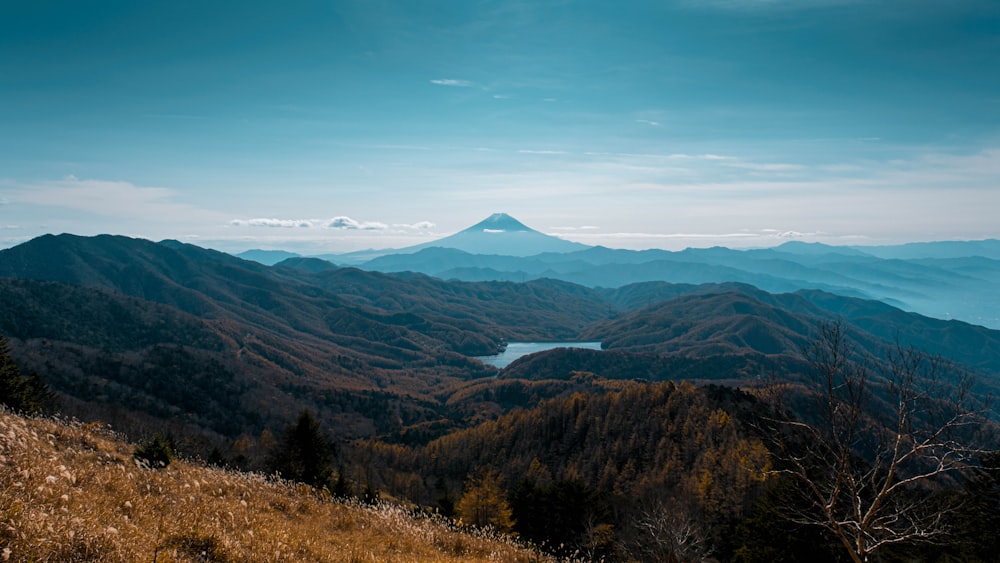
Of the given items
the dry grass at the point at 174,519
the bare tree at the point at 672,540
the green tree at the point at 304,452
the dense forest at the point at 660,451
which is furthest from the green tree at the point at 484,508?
the dry grass at the point at 174,519

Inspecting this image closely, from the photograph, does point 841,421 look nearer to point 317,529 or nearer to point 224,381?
point 317,529

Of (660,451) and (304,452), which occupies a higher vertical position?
(304,452)

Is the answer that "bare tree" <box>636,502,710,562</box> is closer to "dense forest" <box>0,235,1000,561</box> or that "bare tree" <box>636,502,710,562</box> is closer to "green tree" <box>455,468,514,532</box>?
"dense forest" <box>0,235,1000,561</box>

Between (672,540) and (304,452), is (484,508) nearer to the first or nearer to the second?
(304,452)

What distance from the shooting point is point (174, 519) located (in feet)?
26.7

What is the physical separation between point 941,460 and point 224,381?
699ft

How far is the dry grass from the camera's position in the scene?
560cm

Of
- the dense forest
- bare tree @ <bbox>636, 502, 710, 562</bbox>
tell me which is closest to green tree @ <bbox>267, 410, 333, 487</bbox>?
the dense forest

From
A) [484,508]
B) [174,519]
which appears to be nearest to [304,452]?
[484,508]

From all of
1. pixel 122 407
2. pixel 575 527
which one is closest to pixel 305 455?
pixel 575 527

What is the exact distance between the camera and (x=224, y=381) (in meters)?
187

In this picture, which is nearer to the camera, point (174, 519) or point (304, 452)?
point (174, 519)

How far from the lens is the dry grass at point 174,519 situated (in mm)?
5602

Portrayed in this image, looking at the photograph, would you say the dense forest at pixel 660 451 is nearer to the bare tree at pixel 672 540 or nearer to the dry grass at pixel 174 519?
the bare tree at pixel 672 540
